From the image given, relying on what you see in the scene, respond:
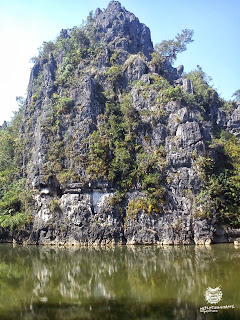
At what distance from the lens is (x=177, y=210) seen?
24.4 meters

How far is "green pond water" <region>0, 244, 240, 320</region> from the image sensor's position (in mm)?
7863

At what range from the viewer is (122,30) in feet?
144

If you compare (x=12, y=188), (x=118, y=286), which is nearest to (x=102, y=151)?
(x=12, y=188)

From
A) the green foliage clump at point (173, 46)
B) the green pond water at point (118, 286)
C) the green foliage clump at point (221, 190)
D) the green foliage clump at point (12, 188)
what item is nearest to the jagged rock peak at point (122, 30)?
the green foliage clump at point (173, 46)

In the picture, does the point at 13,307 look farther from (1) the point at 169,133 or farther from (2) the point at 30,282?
(1) the point at 169,133

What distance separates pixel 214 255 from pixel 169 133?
14422 mm

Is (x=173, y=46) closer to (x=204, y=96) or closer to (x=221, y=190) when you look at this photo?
(x=204, y=96)

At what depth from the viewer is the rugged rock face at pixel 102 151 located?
24297mm

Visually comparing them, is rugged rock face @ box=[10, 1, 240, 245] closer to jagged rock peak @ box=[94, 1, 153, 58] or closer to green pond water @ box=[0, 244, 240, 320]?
jagged rock peak @ box=[94, 1, 153, 58]

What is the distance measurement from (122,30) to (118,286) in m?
41.9

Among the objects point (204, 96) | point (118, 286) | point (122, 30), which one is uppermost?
point (122, 30)

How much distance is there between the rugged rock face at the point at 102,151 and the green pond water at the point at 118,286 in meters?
7.18

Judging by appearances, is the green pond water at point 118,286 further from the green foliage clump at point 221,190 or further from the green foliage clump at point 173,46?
the green foliage clump at point 173,46

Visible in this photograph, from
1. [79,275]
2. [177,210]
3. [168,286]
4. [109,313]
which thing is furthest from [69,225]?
[109,313]
